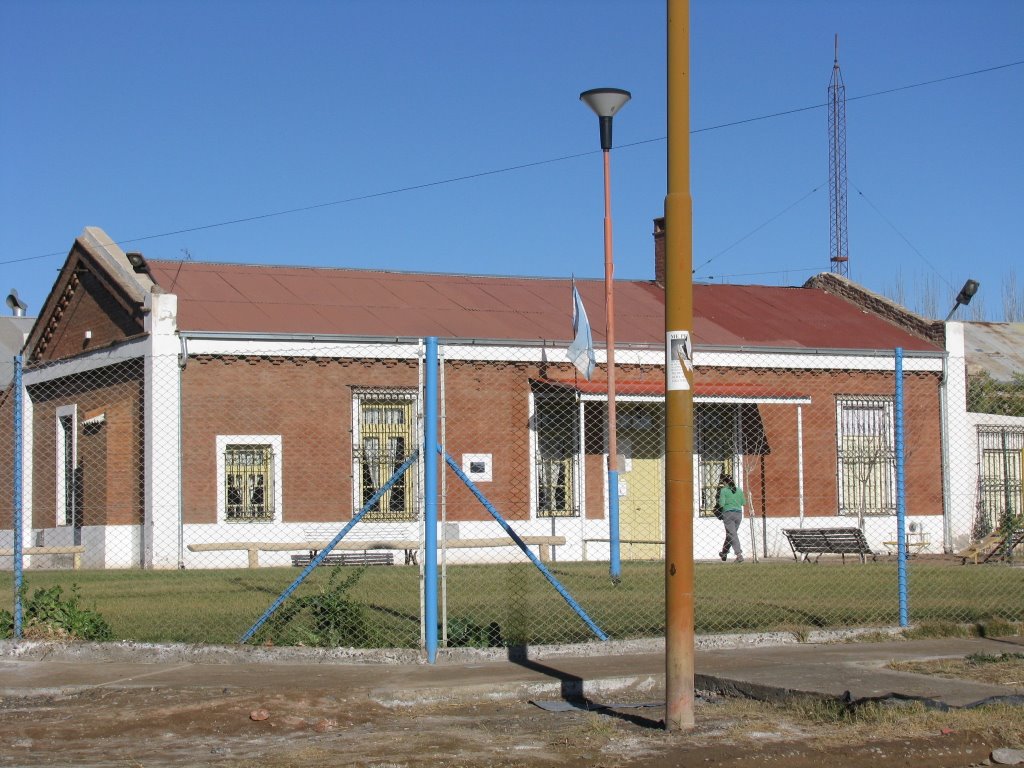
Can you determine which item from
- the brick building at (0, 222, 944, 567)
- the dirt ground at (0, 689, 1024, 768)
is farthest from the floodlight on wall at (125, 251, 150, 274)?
the dirt ground at (0, 689, 1024, 768)

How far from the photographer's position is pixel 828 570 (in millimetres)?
17141

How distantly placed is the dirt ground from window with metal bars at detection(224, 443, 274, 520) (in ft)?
39.2

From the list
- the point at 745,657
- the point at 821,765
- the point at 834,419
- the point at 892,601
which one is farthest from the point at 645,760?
the point at 834,419

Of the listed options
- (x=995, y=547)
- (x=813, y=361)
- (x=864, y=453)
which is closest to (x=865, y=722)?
(x=995, y=547)

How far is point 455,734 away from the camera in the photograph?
7.43 m

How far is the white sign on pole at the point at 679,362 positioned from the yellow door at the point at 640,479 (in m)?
14.6

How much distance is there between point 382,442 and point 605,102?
7.53 m

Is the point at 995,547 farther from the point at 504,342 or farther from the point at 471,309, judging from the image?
the point at 471,309

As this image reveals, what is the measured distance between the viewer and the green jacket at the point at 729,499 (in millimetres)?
20719

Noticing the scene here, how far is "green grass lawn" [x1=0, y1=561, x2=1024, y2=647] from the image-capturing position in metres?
10.0

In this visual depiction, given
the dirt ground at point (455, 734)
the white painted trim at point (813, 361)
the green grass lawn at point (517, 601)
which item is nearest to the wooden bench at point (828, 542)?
the green grass lawn at point (517, 601)

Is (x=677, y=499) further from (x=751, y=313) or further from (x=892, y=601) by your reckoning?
(x=751, y=313)

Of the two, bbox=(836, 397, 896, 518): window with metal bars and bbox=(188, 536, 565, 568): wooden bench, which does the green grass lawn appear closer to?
bbox=(188, 536, 565, 568): wooden bench

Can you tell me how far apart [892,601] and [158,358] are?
11734 mm
